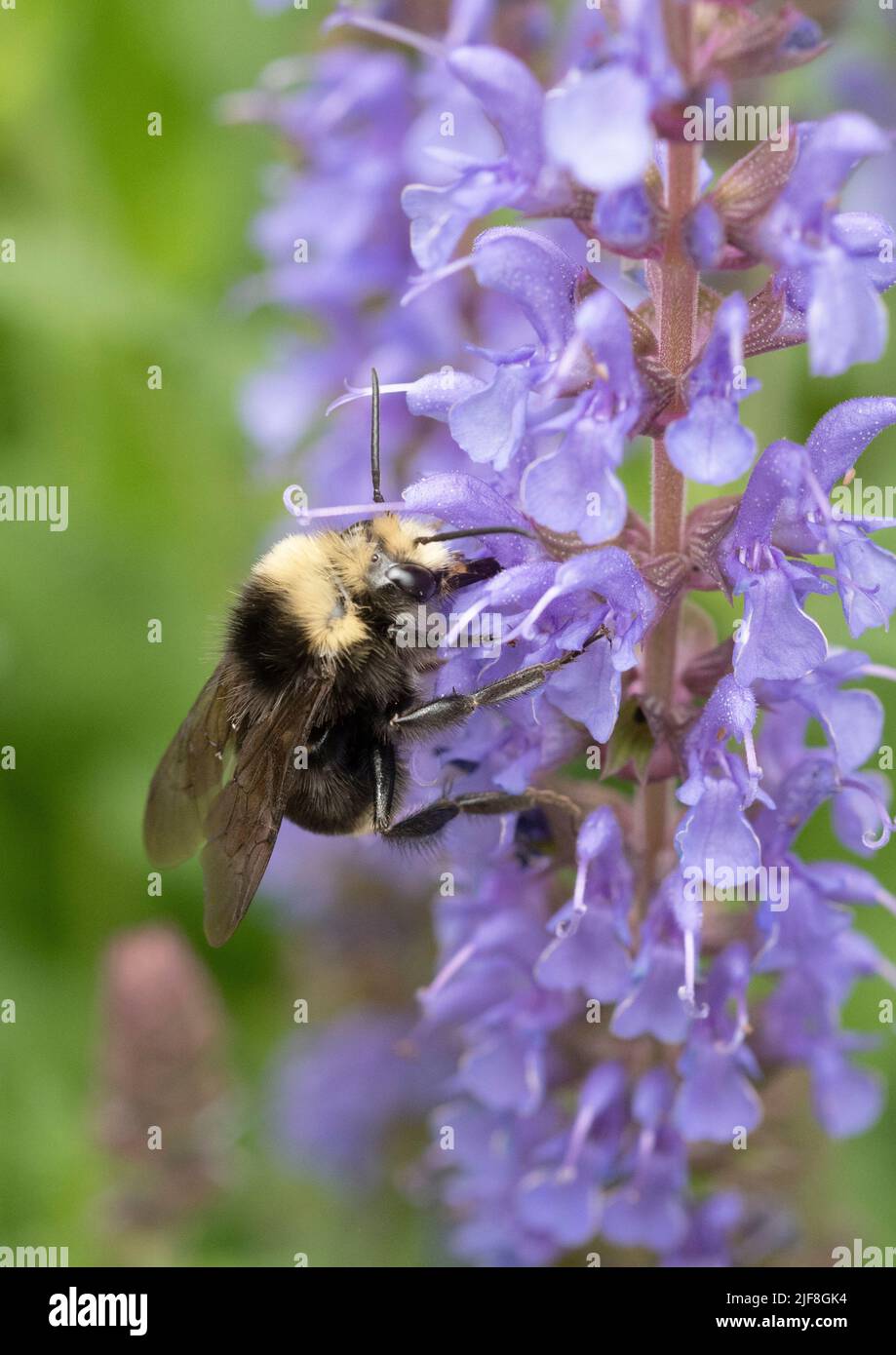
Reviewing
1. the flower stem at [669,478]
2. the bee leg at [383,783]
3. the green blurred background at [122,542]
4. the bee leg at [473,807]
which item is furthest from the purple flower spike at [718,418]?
the green blurred background at [122,542]

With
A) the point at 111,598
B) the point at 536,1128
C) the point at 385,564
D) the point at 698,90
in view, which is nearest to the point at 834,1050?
the point at 536,1128

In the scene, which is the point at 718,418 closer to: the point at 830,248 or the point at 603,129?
the point at 830,248

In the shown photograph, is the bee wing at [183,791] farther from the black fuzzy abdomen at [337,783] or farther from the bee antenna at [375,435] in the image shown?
the bee antenna at [375,435]

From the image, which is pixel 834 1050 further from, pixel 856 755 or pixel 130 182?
pixel 130 182

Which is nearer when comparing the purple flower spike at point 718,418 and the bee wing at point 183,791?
the purple flower spike at point 718,418

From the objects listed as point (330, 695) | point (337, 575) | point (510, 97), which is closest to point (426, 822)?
point (330, 695)

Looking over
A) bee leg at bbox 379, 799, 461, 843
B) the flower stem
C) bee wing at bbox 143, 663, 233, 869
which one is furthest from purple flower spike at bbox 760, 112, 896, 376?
bee wing at bbox 143, 663, 233, 869
